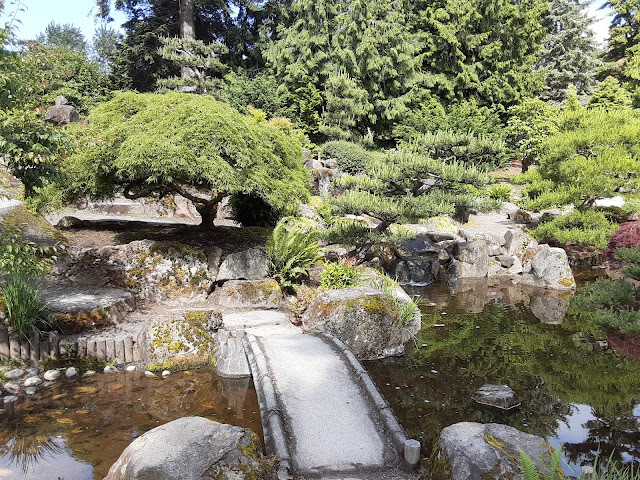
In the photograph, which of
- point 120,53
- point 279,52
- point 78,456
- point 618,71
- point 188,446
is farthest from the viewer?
point 618,71

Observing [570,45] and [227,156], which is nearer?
[227,156]

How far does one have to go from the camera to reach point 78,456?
386cm

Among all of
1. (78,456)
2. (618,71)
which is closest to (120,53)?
(78,456)

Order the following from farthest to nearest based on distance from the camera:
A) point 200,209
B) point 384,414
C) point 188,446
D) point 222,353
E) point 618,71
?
point 618,71, point 200,209, point 222,353, point 384,414, point 188,446

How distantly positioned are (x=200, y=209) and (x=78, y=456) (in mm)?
5309

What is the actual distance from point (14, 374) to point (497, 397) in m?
5.11

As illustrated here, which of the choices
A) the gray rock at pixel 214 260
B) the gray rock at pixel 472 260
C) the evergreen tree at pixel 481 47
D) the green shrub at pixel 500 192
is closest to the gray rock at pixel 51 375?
the gray rock at pixel 214 260

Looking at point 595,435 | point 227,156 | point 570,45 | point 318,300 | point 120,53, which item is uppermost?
point 570,45

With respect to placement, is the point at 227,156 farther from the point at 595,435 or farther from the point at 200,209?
the point at 595,435

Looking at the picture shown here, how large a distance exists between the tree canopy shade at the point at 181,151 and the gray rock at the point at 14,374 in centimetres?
274

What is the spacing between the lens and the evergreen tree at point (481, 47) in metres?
24.3

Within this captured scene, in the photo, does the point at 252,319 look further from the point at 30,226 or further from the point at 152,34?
the point at 152,34

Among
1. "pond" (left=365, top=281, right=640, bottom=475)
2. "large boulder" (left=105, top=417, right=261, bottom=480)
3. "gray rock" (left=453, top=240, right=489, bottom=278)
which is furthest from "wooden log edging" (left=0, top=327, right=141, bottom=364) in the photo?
"gray rock" (left=453, top=240, right=489, bottom=278)

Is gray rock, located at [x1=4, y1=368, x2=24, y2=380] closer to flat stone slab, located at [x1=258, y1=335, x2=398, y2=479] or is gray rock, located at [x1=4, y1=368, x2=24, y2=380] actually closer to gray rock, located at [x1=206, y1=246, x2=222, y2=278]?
flat stone slab, located at [x1=258, y1=335, x2=398, y2=479]
